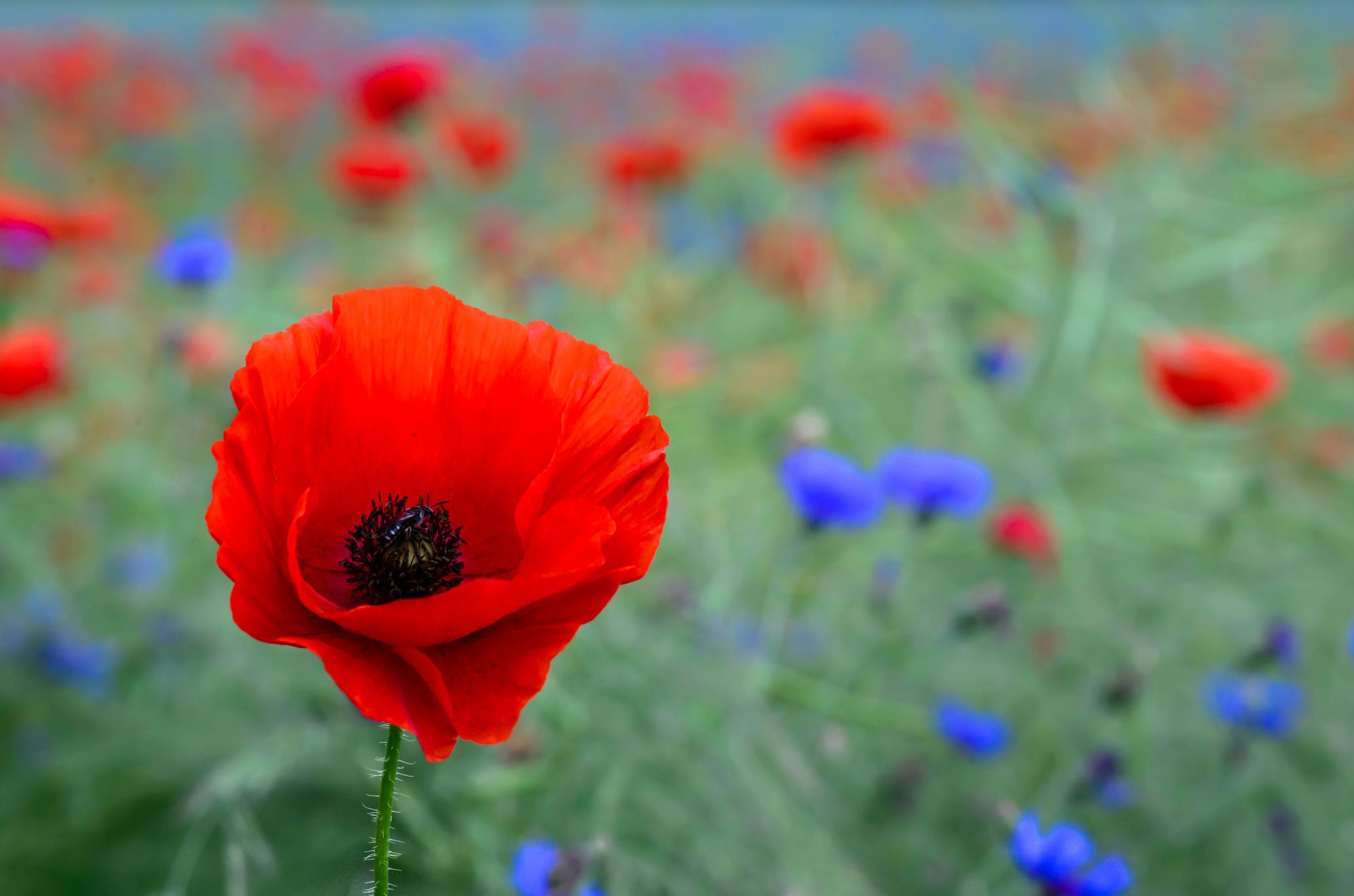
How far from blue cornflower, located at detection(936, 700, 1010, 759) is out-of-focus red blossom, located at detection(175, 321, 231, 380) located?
0.91m

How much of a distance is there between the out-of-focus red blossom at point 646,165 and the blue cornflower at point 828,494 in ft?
3.65

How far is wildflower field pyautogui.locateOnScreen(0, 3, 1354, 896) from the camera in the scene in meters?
0.49

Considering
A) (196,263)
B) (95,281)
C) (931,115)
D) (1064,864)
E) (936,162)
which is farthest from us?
(936,162)

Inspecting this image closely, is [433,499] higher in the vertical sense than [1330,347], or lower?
lower

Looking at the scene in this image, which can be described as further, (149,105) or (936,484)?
(149,105)

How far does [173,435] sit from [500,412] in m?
1.04

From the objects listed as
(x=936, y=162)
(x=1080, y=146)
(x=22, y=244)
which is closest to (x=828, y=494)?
(x=22, y=244)

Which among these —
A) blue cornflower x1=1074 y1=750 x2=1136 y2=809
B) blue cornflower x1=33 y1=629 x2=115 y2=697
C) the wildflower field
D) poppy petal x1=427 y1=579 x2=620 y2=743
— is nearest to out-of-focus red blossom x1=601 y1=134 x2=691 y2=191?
the wildflower field

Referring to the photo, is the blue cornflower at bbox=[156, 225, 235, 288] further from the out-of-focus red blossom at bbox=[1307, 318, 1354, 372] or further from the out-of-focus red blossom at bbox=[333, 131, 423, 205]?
the out-of-focus red blossom at bbox=[1307, 318, 1354, 372]

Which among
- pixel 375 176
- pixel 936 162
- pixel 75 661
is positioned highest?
pixel 936 162

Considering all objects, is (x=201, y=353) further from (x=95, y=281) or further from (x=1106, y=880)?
(x=1106, y=880)

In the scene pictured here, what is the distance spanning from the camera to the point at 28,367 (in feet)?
3.95

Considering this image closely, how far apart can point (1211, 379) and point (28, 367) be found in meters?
1.30

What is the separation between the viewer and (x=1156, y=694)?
117 cm
